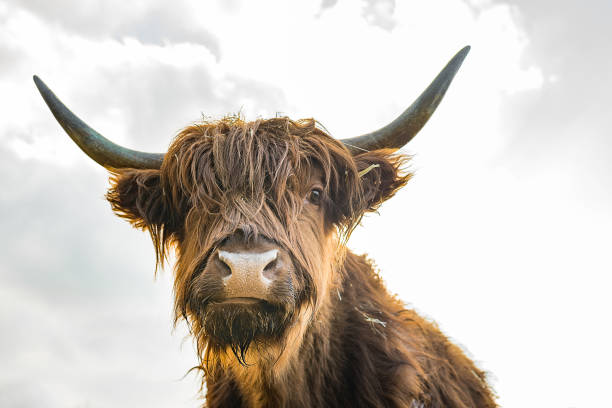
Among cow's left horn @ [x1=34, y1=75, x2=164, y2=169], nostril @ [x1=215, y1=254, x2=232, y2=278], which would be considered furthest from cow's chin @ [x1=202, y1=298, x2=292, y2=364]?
cow's left horn @ [x1=34, y1=75, x2=164, y2=169]

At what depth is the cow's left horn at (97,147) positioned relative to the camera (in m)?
3.63

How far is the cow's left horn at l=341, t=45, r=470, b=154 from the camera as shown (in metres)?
3.35

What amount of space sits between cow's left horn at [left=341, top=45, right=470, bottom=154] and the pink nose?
151 cm

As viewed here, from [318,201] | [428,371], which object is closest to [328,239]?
[318,201]

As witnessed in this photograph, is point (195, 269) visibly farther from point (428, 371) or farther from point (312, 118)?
point (428, 371)

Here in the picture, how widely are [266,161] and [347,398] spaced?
1533mm

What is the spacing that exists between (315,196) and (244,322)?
1.02 meters

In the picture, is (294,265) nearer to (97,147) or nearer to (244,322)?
(244,322)

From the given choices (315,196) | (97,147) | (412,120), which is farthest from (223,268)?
(97,147)

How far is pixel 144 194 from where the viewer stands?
3.31 metres

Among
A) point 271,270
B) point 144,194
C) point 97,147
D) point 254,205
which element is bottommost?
point 271,270

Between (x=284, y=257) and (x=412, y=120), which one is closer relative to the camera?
(x=284, y=257)

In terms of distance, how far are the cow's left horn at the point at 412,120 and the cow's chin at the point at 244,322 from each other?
152 cm

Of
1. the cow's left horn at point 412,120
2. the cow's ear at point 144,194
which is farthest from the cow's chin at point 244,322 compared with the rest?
the cow's left horn at point 412,120
